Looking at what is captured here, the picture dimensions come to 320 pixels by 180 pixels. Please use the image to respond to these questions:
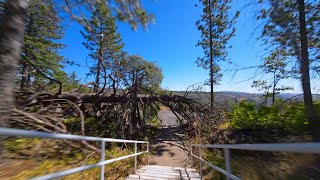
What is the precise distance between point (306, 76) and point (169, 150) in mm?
6200

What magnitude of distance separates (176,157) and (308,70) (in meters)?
5.80

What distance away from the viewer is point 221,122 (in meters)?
9.45

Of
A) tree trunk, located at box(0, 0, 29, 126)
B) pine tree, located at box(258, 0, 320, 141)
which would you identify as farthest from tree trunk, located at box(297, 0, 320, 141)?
tree trunk, located at box(0, 0, 29, 126)

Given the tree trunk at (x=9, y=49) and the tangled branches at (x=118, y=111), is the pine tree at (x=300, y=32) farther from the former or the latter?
the tangled branches at (x=118, y=111)

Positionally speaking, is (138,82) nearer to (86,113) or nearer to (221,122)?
(86,113)

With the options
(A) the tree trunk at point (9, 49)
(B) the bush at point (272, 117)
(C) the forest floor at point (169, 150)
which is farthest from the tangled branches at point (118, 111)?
(A) the tree trunk at point (9, 49)

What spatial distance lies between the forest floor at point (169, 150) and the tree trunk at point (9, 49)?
6.25 metres

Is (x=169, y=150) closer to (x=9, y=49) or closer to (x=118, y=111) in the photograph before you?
(x=118, y=111)

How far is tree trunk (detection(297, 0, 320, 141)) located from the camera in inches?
140

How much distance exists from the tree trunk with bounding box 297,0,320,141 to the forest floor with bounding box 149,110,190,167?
185 inches

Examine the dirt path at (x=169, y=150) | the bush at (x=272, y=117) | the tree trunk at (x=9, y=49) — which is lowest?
the dirt path at (x=169, y=150)

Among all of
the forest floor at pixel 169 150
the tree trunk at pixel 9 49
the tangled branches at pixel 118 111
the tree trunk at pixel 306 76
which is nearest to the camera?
the tree trunk at pixel 9 49

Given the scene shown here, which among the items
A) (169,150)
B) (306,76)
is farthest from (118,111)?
(306,76)

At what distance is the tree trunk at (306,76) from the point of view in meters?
3.56
